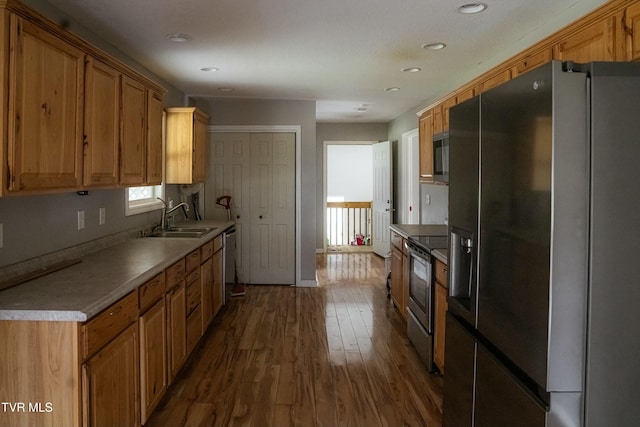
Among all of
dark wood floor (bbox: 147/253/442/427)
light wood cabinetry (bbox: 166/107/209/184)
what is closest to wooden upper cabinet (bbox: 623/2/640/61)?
Result: dark wood floor (bbox: 147/253/442/427)

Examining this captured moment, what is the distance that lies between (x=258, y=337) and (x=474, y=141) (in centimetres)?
287

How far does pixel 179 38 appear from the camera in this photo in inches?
133

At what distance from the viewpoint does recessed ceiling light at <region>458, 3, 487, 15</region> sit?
8.92ft

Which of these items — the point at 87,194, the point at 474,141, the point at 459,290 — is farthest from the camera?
the point at 87,194

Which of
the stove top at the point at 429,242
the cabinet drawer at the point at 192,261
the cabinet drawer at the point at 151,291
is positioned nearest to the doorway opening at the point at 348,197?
the stove top at the point at 429,242

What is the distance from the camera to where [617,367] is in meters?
1.33

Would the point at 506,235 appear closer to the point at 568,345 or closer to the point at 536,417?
the point at 568,345

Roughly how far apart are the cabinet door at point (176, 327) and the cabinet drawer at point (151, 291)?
18 cm

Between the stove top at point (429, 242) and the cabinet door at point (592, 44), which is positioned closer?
the cabinet door at point (592, 44)

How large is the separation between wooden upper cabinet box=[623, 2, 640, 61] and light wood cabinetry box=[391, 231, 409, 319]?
2426 millimetres

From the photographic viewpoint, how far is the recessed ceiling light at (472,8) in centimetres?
272

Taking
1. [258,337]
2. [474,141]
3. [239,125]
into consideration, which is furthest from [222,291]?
[474,141]

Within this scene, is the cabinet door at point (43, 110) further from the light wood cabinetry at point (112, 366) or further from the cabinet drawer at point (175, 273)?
the cabinet drawer at point (175, 273)

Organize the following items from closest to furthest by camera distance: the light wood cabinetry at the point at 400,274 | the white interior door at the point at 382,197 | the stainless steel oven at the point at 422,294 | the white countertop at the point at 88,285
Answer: the white countertop at the point at 88,285 → the stainless steel oven at the point at 422,294 → the light wood cabinetry at the point at 400,274 → the white interior door at the point at 382,197
